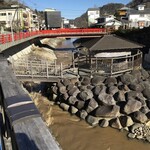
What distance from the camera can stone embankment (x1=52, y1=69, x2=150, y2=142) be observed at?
45.5ft

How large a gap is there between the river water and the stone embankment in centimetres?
42

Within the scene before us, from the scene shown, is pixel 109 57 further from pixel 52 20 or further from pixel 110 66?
pixel 52 20

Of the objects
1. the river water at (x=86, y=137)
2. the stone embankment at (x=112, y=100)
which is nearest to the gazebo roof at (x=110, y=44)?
the stone embankment at (x=112, y=100)

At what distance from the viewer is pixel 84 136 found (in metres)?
13.4

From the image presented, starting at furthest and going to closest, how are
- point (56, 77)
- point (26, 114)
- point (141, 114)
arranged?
point (56, 77) < point (141, 114) < point (26, 114)

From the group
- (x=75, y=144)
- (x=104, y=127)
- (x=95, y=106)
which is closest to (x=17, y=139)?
(x=75, y=144)

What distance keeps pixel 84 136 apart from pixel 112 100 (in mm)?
3477

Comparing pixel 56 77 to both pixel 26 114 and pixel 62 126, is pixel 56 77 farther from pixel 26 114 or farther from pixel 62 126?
→ pixel 26 114

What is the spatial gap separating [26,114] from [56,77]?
15137mm

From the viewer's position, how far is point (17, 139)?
199cm

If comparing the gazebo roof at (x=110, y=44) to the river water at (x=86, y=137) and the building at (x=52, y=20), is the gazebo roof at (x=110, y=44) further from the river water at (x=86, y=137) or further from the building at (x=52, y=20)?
the building at (x=52, y=20)

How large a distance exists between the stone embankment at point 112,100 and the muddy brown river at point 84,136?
1.38 feet

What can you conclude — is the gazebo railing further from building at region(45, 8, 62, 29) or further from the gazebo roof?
building at region(45, 8, 62, 29)

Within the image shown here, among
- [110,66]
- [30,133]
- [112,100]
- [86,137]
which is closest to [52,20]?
[110,66]
